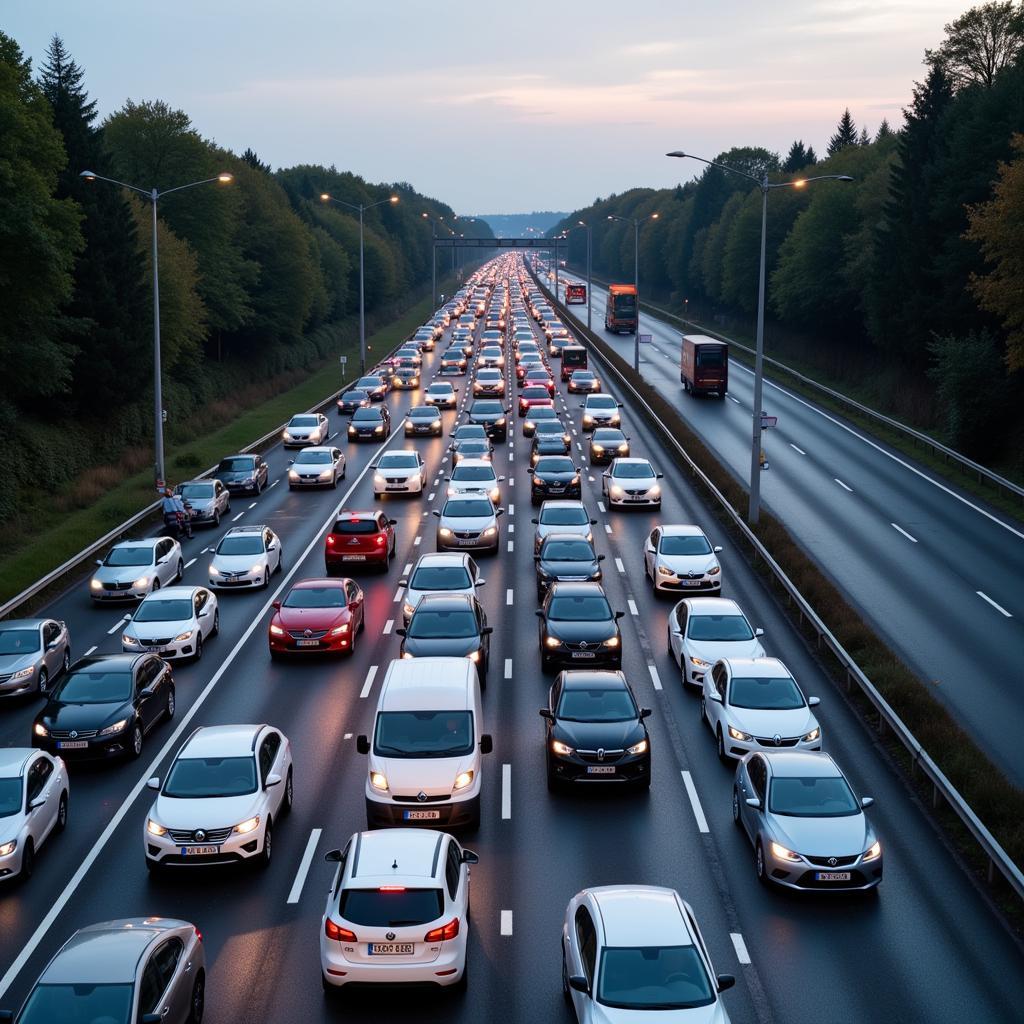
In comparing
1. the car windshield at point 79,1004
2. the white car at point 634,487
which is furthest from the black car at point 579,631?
the white car at point 634,487

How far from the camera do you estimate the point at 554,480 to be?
43031mm

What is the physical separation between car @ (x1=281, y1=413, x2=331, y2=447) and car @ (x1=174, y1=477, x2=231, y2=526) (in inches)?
552

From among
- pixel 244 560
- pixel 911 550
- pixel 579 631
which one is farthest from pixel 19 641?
pixel 911 550

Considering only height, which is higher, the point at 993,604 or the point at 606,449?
the point at 606,449

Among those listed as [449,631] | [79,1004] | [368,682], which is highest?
[79,1004]

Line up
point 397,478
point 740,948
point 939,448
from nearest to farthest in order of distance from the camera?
point 740,948, point 397,478, point 939,448

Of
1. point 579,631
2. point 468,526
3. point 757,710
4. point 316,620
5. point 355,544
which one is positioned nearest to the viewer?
point 757,710

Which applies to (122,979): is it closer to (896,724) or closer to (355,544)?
(896,724)

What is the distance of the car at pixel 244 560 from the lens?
109ft

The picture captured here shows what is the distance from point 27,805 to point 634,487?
1071 inches

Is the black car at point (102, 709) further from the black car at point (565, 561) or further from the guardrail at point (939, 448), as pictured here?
the guardrail at point (939, 448)

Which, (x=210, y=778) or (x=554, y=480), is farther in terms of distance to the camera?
(x=554, y=480)

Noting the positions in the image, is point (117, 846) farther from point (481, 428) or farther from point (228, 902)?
point (481, 428)

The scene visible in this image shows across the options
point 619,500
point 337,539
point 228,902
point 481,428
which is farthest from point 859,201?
point 228,902
